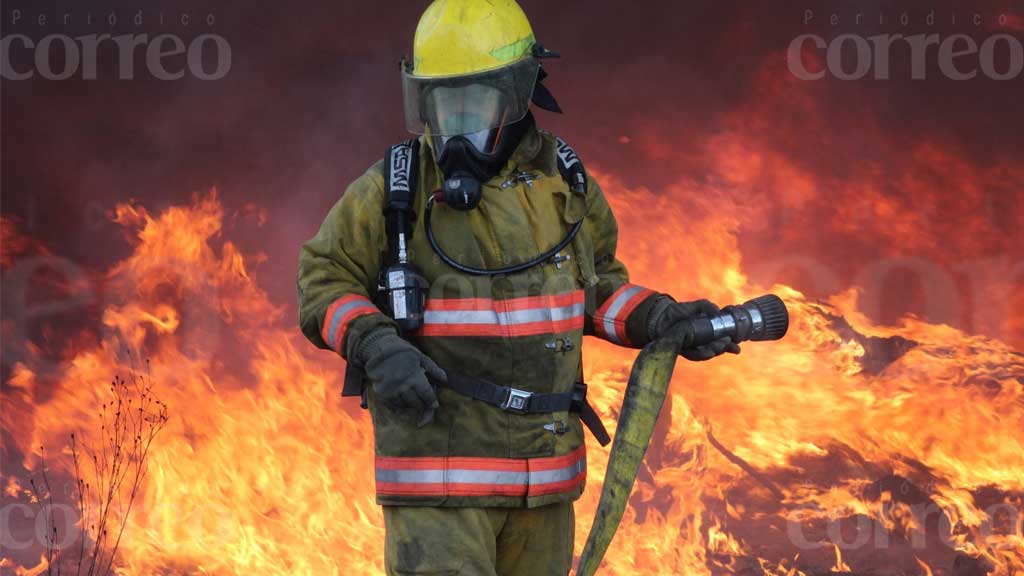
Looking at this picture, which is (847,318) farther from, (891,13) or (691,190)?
(891,13)

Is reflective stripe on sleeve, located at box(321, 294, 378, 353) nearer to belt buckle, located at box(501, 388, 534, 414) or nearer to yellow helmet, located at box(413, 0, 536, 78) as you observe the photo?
belt buckle, located at box(501, 388, 534, 414)

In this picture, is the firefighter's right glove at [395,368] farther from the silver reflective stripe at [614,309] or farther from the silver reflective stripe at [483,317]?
the silver reflective stripe at [614,309]

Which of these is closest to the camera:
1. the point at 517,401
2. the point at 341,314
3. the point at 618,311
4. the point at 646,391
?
the point at 341,314

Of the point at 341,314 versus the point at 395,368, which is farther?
the point at 341,314

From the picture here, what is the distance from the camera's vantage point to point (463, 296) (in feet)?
13.4

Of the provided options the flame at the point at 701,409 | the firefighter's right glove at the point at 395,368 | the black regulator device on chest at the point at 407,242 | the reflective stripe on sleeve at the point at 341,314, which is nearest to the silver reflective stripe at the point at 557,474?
the firefighter's right glove at the point at 395,368

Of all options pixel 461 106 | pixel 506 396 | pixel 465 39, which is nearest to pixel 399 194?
pixel 461 106

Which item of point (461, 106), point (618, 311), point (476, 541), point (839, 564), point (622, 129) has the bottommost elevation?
point (476, 541)

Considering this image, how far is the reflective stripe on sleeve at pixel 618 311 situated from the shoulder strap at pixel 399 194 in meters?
0.70

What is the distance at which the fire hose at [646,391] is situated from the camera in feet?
13.5

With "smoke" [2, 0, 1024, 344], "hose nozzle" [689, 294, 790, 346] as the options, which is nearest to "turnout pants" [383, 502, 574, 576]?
"hose nozzle" [689, 294, 790, 346]

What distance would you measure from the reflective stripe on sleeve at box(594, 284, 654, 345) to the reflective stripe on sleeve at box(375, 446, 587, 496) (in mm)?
509

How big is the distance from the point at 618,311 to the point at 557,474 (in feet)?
1.81

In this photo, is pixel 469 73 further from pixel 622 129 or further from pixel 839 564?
pixel 839 564
